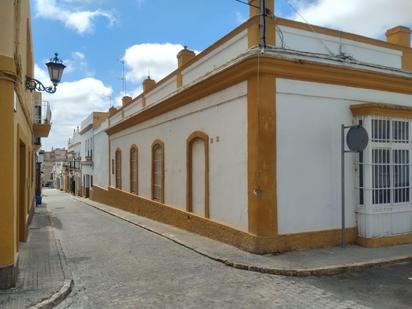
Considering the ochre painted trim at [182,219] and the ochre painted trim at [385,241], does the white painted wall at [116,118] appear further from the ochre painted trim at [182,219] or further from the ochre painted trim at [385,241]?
the ochre painted trim at [385,241]

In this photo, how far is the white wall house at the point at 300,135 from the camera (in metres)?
8.09

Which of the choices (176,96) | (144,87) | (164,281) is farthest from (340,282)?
(144,87)

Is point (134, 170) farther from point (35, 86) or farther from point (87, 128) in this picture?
point (87, 128)

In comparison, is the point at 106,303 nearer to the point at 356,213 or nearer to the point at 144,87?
the point at 356,213

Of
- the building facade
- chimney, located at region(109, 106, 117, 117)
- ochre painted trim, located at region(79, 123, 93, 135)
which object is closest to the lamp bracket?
chimney, located at region(109, 106, 117, 117)

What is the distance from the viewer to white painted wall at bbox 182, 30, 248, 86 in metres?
8.87

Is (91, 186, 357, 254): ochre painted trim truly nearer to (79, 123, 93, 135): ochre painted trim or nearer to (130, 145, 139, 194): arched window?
(130, 145, 139, 194): arched window

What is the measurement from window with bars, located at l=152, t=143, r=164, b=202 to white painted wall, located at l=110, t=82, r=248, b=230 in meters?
0.48

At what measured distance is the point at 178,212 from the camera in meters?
12.0

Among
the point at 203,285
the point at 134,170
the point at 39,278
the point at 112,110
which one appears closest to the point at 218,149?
the point at 203,285

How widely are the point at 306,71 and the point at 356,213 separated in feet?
10.3

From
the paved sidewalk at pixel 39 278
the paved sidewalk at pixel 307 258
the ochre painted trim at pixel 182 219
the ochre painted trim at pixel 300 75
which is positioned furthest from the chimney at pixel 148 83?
the paved sidewalk at pixel 307 258

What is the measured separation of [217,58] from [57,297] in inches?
253

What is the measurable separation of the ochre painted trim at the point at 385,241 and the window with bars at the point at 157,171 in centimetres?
686
